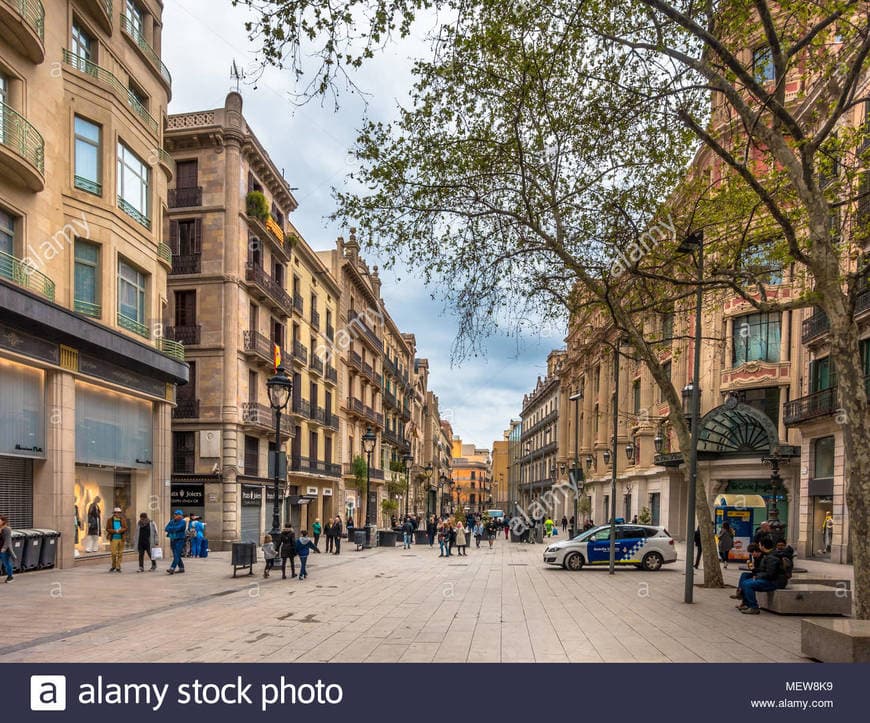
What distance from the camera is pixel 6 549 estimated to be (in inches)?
576

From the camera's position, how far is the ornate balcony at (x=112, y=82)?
62.1 ft

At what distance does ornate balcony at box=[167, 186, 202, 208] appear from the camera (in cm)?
3092

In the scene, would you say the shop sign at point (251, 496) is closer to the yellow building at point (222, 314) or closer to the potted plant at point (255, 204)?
the yellow building at point (222, 314)

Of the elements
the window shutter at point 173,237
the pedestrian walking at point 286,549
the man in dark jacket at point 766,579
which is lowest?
the pedestrian walking at point 286,549

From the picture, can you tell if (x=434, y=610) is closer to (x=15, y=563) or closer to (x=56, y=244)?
(x=15, y=563)

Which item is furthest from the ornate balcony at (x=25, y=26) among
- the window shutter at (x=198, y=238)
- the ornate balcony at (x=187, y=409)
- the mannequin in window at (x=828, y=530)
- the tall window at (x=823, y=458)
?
the mannequin in window at (x=828, y=530)

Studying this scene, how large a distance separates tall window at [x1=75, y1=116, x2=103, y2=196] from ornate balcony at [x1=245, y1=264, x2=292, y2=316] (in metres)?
12.1

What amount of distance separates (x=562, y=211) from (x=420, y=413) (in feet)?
250

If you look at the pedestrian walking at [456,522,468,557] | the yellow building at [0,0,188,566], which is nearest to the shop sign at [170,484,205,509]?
the yellow building at [0,0,188,566]

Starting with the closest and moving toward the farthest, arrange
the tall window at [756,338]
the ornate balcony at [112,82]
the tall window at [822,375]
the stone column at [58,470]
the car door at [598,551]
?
the stone column at [58,470] < the ornate balcony at [112,82] < the car door at [598,551] < the tall window at [822,375] < the tall window at [756,338]

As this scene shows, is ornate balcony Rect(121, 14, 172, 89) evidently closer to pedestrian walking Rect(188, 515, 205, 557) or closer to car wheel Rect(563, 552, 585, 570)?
pedestrian walking Rect(188, 515, 205, 557)

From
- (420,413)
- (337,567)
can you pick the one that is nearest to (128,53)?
(337,567)

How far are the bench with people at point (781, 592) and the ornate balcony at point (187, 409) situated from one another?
23602 mm

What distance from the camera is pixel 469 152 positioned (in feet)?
46.3
